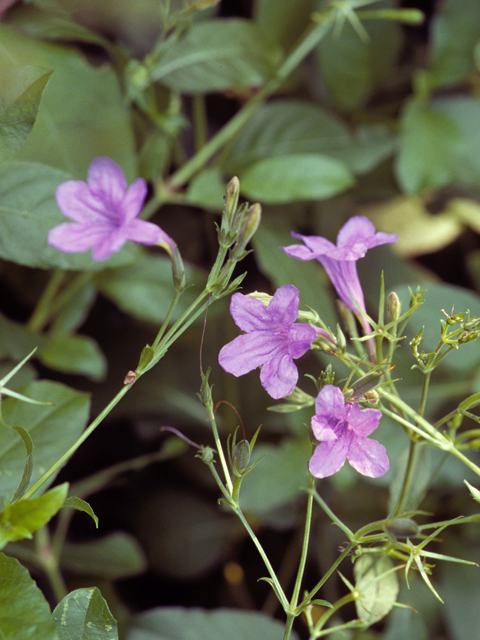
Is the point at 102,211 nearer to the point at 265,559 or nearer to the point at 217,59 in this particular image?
the point at 265,559

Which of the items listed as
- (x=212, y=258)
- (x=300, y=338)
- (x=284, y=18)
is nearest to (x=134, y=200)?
(x=300, y=338)

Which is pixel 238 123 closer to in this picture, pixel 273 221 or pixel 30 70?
pixel 273 221

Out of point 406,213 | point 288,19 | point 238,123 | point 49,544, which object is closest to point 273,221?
point 238,123

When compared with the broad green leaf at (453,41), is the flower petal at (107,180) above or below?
above

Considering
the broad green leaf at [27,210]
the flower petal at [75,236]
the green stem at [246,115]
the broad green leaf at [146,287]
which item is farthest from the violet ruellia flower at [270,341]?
the green stem at [246,115]

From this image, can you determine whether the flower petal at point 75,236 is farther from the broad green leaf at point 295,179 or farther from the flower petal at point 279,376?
the broad green leaf at point 295,179

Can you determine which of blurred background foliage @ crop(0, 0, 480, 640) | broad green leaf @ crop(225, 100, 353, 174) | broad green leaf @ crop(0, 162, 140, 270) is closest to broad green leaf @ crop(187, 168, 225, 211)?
blurred background foliage @ crop(0, 0, 480, 640)

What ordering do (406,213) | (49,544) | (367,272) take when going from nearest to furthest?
(49,544)
(367,272)
(406,213)
